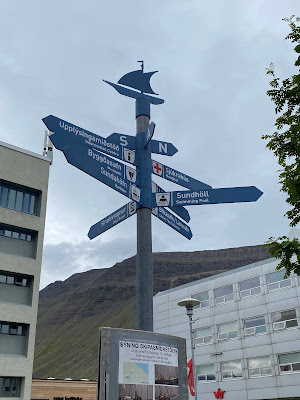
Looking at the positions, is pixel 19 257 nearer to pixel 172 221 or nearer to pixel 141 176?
pixel 172 221

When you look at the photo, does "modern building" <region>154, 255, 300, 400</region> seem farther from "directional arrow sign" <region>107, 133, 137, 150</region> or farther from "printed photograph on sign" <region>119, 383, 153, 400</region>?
"printed photograph on sign" <region>119, 383, 153, 400</region>

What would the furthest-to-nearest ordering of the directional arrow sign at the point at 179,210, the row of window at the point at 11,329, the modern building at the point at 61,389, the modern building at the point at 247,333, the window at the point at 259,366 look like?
the window at the point at 259,366 < the modern building at the point at 247,333 < the modern building at the point at 61,389 < the row of window at the point at 11,329 < the directional arrow sign at the point at 179,210

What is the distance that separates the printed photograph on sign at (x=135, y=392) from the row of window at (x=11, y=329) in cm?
2340

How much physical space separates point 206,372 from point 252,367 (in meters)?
4.87

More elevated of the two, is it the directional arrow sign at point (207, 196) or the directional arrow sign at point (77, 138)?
the directional arrow sign at point (77, 138)

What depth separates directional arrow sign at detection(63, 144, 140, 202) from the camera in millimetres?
8008

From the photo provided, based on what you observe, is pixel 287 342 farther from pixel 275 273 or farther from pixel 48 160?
pixel 48 160

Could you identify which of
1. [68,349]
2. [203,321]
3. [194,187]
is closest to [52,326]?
[68,349]

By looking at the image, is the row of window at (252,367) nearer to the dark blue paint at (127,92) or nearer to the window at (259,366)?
the window at (259,366)

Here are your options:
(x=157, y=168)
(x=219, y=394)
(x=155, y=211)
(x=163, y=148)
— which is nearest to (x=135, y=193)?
(x=155, y=211)

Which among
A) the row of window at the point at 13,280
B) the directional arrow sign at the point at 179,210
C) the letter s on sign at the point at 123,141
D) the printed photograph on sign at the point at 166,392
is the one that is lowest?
the printed photograph on sign at the point at 166,392

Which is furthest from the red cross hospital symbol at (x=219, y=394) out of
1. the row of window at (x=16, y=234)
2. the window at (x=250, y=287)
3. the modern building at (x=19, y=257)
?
the row of window at (x=16, y=234)

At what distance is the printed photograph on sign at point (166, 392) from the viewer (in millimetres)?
6051

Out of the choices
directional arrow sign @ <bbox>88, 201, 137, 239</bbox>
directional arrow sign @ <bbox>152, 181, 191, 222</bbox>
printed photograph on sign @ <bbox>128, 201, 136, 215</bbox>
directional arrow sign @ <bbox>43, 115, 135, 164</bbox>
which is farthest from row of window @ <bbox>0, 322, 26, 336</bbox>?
directional arrow sign @ <bbox>43, 115, 135, 164</bbox>
